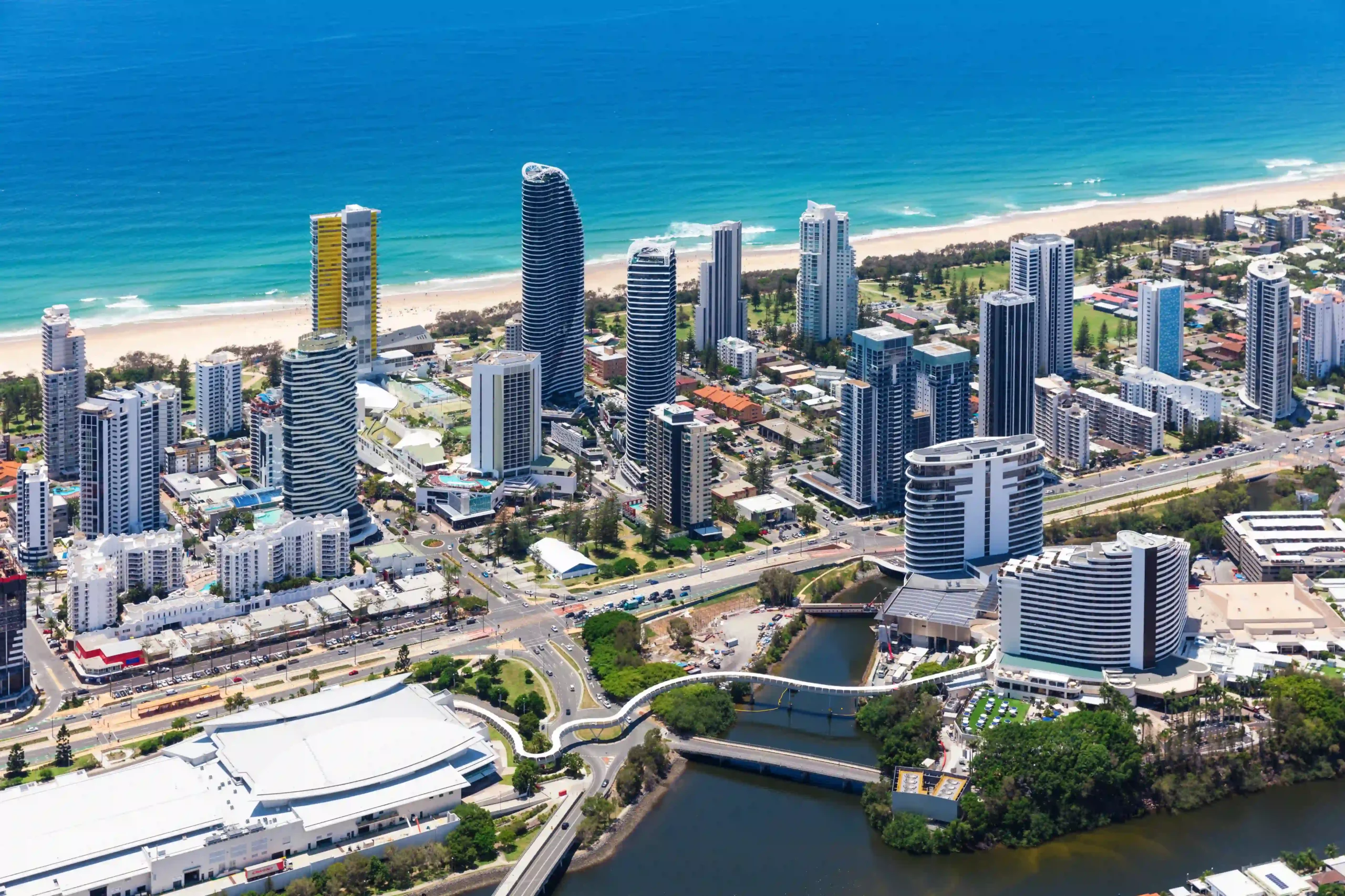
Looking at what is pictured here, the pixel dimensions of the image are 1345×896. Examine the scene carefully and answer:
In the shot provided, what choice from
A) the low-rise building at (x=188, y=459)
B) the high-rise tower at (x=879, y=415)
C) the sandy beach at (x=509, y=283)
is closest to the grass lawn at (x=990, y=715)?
the high-rise tower at (x=879, y=415)

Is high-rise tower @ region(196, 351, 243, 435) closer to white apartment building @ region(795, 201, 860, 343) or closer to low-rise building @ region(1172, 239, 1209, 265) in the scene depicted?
white apartment building @ region(795, 201, 860, 343)

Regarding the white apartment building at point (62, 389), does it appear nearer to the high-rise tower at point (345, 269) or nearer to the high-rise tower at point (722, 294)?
the high-rise tower at point (345, 269)

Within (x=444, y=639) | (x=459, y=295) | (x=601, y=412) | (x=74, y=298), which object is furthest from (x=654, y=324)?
(x=74, y=298)

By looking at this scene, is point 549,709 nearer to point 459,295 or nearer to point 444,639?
point 444,639

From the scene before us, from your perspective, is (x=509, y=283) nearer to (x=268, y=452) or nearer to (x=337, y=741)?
(x=268, y=452)

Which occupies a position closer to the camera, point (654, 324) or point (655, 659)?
point (655, 659)

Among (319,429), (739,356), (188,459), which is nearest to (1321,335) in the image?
(739,356)
